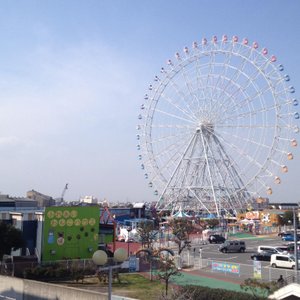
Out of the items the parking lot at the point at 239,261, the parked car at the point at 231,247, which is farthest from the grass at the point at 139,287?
the parked car at the point at 231,247

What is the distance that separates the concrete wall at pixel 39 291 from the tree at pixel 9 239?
8663 millimetres

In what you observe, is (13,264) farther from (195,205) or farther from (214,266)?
(195,205)

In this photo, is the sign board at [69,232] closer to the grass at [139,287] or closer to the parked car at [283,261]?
the grass at [139,287]

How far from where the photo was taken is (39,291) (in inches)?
676

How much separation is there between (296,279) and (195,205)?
2051 inches

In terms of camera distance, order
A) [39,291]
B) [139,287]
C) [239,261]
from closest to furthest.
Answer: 1. [39,291]
2. [139,287]
3. [239,261]

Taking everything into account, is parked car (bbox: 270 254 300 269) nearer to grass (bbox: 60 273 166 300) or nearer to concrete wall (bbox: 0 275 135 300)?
grass (bbox: 60 273 166 300)

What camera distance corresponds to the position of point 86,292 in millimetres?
15281

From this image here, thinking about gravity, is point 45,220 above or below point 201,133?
below

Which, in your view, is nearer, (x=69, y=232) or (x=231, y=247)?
(x=69, y=232)

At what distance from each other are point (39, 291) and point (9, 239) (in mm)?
11396

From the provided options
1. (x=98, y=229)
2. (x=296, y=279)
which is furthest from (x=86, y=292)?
(x=98, y=229)

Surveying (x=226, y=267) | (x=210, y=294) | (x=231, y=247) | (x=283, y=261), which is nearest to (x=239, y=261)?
(x=283, y=261)

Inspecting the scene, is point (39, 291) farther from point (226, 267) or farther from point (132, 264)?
point (226, 267)
